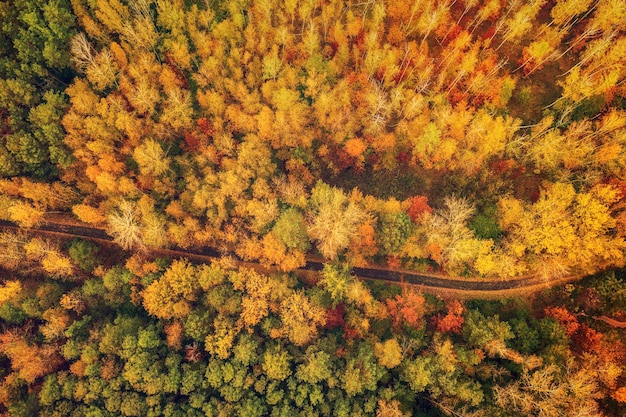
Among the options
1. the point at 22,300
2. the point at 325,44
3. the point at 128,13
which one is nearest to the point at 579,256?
the point at 325,44

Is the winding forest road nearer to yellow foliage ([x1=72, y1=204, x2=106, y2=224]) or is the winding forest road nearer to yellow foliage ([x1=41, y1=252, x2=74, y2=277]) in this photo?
yellow foliage ([x1=72, y1=204, x2=106, y2=224])

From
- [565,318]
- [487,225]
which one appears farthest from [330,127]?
[565,318]

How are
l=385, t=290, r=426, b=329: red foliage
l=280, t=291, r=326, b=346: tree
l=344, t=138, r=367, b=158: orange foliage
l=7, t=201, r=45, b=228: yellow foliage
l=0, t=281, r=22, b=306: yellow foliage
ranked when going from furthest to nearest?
1. l=344, t=138, r=367, b=158: orange foliage
2. l=385, t=290, r=426, b=329: red foliage
3. l=7, t=201, r=45, b=228: yellow foliage
4. l=0, t=281, r=22, b=306: yellow foliage
5. l=280, t=291, r=326, b=346: tree

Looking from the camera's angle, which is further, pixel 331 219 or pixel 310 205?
pixel 310 205

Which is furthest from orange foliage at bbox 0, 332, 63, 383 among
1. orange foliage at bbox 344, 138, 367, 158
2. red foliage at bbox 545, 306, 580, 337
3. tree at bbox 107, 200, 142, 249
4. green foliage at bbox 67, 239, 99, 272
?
red foliage at bbox 545, 306, 580, 337

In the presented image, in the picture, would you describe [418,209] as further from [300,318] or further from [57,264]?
[57,264]

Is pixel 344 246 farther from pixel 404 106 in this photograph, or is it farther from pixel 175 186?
pixel 175 186
